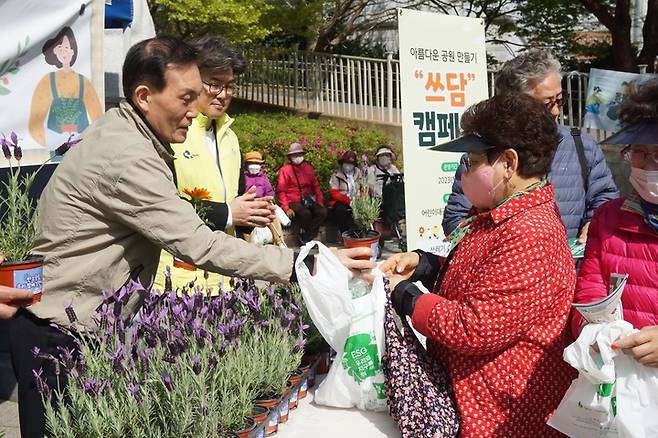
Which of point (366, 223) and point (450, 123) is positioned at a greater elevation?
point (450, 123)

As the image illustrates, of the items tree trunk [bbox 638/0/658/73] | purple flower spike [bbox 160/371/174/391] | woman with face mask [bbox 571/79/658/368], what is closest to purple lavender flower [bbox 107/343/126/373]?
purple flower spike [bbox 160/371/174/391]

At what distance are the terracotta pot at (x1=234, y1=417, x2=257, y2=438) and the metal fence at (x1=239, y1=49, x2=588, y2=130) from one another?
451 inches

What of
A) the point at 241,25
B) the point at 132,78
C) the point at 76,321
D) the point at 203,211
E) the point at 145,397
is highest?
the point at 241,25

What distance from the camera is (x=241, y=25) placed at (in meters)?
14.0

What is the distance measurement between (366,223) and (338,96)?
26.0 ft

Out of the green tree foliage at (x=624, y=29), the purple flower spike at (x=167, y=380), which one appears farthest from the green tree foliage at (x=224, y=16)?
the purple flower spike at (x=167, y=380)

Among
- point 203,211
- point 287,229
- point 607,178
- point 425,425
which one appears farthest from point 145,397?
point 287,229

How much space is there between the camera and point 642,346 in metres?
1.75

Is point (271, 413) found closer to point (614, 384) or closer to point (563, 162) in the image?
point (614, 384)

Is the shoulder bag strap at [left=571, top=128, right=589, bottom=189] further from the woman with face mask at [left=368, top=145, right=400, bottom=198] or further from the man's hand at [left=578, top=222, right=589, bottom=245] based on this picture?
the woman with face mask at [left=368, top=145, right=400, bottom=198]

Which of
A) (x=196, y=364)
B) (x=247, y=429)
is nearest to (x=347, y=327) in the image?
(x=247, y=429)

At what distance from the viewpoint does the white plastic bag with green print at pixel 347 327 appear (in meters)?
2.34

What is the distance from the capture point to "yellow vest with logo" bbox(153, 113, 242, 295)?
3008 millimetres

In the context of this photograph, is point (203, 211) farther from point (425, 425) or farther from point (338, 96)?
point (338, 96)
